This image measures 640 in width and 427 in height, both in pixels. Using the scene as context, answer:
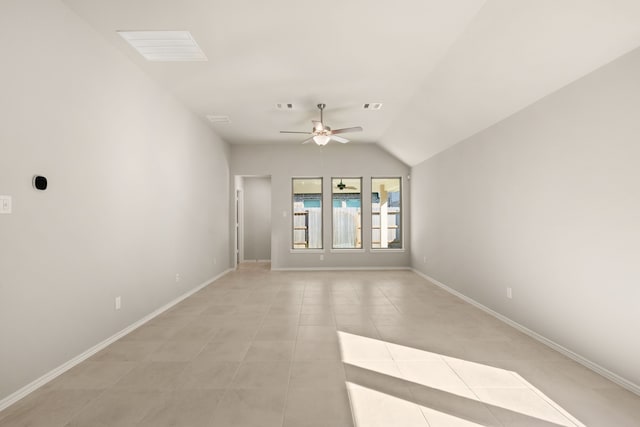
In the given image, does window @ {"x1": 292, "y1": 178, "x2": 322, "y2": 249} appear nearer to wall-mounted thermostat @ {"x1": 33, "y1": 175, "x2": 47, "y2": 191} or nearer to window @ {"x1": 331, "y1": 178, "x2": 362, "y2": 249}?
window @ {"x1": 331, "y1": 178, "x2": 362, "y2": 249}

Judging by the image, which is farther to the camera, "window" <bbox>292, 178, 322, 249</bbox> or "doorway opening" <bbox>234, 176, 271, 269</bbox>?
"doorway opening" <bbox>234, 176, 271, 269</bbox>

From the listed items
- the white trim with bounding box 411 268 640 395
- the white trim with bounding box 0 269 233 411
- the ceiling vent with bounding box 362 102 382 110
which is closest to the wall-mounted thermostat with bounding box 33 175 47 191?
the white trim with bounding box 0 269 233 411

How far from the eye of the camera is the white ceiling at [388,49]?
2.46 meters

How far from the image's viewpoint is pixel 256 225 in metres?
9.25

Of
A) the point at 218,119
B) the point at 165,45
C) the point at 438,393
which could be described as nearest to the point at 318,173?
the point at 218,119

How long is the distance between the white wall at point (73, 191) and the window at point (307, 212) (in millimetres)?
3847

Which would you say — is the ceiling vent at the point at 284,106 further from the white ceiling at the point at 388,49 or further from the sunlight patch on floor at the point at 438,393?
the sunlight patch on floor at the point at 438,393

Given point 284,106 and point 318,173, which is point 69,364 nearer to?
point 284,106

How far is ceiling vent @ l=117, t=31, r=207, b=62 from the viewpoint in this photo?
3.10 meters

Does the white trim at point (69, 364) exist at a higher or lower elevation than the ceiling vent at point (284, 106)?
lower

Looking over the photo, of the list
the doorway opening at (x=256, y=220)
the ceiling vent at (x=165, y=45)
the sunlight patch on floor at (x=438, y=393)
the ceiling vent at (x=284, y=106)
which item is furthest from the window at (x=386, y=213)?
the ceiling vent at (x=165, y=45)

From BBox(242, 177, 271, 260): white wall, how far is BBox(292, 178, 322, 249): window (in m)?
1.43

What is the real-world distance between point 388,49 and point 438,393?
3.31m

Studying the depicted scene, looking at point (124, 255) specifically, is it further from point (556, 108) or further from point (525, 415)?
point (556, 108)
